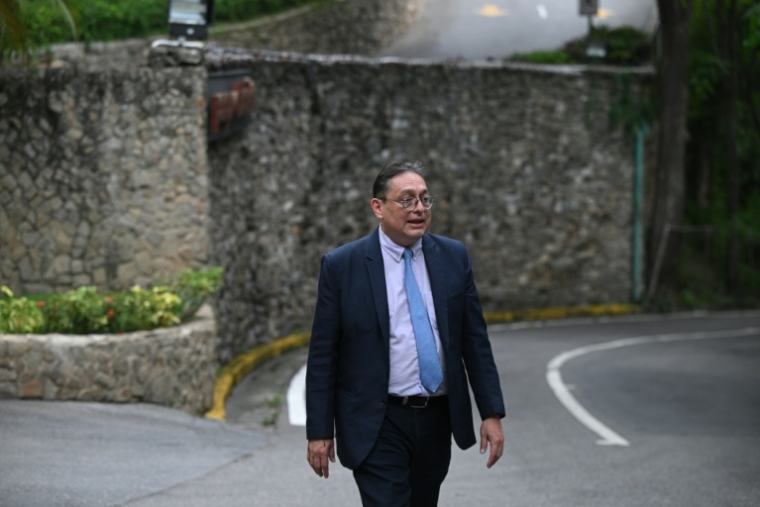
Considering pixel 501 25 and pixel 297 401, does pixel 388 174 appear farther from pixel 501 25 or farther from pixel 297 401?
pixel 501 25

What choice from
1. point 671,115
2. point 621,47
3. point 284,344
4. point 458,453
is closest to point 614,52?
point 621,47

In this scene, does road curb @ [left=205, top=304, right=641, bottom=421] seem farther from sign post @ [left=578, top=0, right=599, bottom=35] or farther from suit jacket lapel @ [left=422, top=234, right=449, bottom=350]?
suit jacket lapel @ [left=422, top=234, right=449, bottom=350]

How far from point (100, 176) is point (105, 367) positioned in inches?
115

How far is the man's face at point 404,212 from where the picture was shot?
5.57 m

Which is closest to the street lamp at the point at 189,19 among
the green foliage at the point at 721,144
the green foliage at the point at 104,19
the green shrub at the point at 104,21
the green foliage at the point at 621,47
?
the green foliage at the point at 104,19

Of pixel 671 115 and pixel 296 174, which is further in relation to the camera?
pixel 671 115

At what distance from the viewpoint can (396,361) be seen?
5535mm

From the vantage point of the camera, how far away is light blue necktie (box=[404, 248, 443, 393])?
18.0 feet

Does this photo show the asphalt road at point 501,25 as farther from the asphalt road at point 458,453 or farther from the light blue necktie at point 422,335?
the light blue necktie at point 422,335

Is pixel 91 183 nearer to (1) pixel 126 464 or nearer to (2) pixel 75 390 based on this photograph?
(2) pixel 75 390

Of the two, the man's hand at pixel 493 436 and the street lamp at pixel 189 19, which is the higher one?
the street lamp at pixel 189 19

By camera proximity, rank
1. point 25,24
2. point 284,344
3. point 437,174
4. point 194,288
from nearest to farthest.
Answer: point 25,24 < point 194,288 < point 284,344 < point 437,174

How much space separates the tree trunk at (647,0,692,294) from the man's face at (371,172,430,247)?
63.3 feet

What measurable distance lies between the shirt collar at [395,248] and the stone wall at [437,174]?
7933mm
